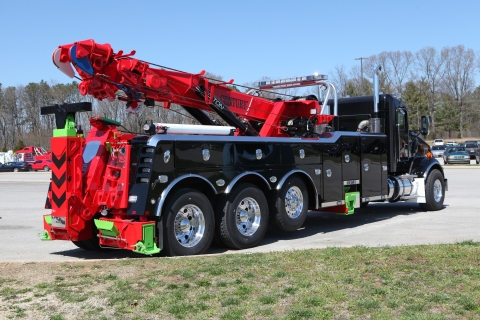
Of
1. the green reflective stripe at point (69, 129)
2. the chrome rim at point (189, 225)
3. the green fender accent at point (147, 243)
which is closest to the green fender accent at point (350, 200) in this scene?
the chrome rim at point (189, 225)

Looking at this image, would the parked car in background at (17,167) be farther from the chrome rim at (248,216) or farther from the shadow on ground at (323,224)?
the chrome rim at (248,216)

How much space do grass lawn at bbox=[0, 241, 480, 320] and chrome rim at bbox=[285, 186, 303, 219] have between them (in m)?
2.51

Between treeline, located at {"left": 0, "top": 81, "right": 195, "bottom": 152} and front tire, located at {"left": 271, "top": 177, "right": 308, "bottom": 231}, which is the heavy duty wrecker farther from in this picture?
treeline, located at {"left": 0, "top": 81, "right": 195, "bottom": 152}

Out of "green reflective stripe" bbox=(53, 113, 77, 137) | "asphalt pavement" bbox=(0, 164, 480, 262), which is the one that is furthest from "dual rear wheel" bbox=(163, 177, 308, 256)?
"green reflective stripe" bbox=(53, 113, 77, 137)

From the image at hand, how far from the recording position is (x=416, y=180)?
14.8m

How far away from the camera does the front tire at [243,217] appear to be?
9.59 meters

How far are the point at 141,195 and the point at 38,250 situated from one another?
9.55 feet

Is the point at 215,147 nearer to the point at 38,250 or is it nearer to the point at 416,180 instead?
the point at 38,250

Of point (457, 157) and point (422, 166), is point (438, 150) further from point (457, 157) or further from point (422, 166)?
point (422, 166)

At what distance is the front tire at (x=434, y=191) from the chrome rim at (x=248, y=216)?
20.6ft

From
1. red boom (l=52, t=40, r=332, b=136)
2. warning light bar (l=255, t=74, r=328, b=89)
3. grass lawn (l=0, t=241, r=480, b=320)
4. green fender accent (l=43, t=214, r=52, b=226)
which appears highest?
warning light bar (l=255, t=74, r=328, b=89)

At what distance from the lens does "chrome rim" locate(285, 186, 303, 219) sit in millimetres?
10844

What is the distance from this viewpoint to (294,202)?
36.2ft

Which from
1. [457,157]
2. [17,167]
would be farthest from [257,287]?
[17,167]
